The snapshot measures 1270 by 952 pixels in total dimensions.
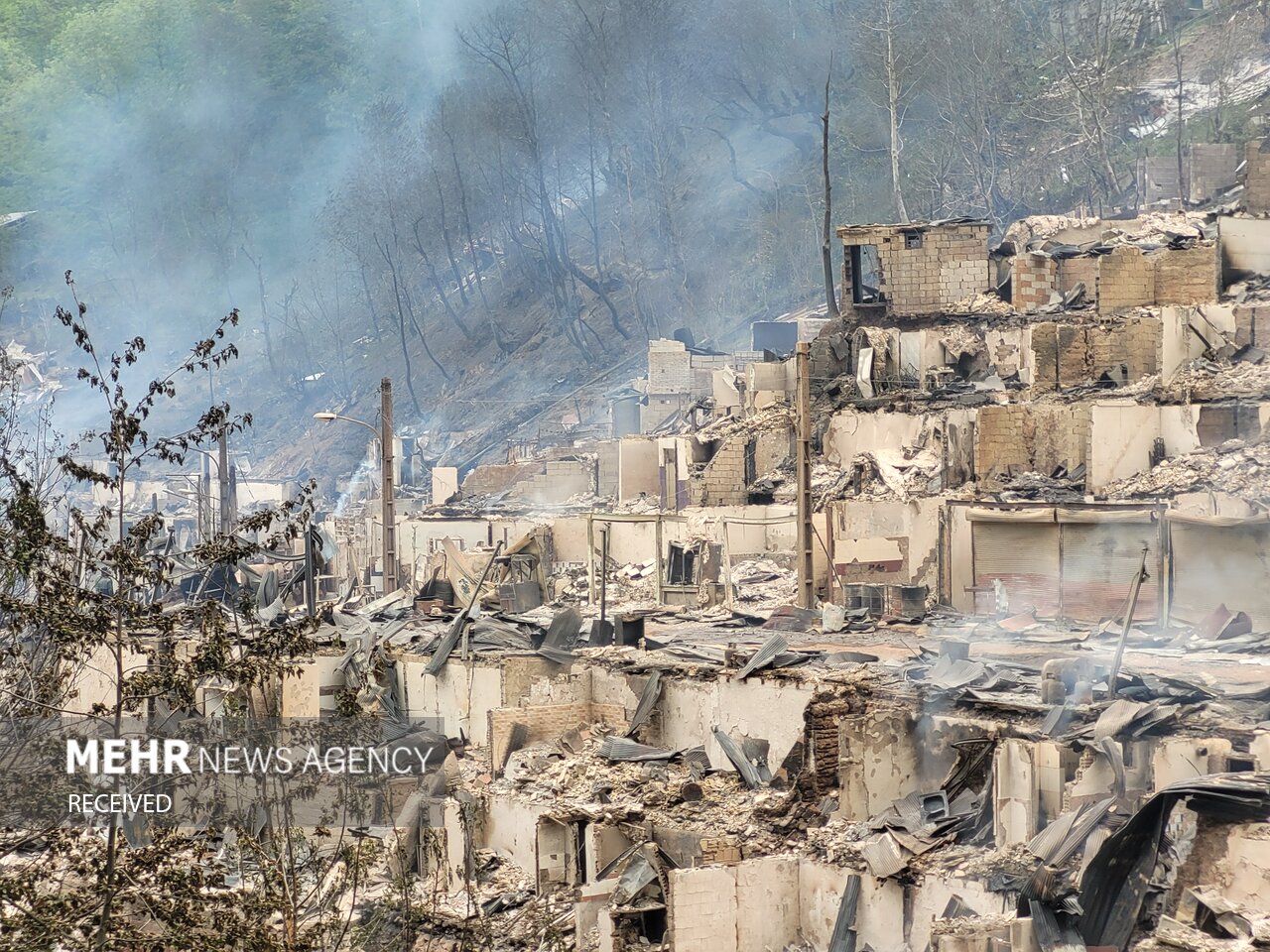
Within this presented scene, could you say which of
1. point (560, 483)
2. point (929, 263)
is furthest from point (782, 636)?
point (560, 483)

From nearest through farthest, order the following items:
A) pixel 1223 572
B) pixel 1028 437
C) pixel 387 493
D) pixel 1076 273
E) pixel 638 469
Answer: pixel 1223 572, pixel 1028 437, pixel 387 493, pixel 1076 273, pixel 638 469

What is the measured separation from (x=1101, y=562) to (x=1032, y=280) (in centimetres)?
954

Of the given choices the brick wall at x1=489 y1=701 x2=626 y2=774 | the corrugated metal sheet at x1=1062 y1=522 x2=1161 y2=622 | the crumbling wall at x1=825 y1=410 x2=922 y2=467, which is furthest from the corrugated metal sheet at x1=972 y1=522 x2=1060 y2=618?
the brick wall at x1=489 y1=701 x2=626 y2=774

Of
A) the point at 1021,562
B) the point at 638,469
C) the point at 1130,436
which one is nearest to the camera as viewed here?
the point at 1021,562

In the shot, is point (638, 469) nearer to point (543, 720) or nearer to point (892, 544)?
point (892, 544)

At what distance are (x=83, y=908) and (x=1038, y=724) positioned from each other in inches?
319

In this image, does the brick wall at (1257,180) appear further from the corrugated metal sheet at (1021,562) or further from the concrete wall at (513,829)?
the concrete wall at (513,829)

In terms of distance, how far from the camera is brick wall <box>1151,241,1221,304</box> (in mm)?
28000

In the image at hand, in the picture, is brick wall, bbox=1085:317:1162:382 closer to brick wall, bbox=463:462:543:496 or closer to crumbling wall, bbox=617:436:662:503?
crumbling wall, bbox=617:436:662:503

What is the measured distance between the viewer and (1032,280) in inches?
1218

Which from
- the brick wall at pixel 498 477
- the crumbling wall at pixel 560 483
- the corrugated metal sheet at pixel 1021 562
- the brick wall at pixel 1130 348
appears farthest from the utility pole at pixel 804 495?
the brick wall at pixel 498 477

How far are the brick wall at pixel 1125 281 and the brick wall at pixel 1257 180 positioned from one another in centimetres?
274

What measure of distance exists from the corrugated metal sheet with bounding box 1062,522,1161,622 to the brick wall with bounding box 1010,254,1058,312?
349 inches

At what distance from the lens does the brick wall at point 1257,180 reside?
30.1 meters
